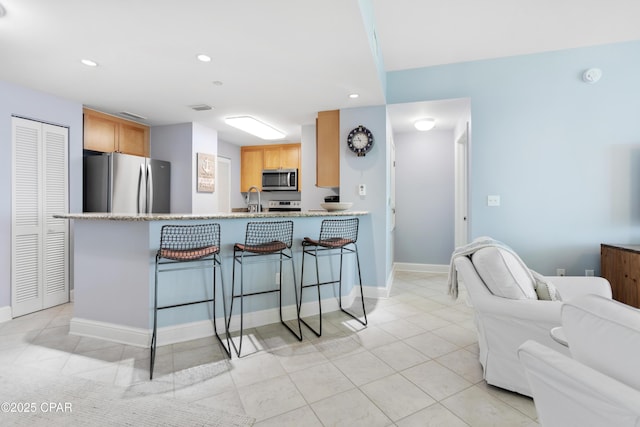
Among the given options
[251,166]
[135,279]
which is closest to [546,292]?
[135,279]

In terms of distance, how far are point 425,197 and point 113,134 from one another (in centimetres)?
466

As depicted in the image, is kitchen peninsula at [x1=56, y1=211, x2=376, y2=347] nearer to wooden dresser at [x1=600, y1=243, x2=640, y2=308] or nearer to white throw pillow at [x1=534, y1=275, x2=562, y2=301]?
white throw pillow at [x1=534, y1=275, x2=562, y2=301]

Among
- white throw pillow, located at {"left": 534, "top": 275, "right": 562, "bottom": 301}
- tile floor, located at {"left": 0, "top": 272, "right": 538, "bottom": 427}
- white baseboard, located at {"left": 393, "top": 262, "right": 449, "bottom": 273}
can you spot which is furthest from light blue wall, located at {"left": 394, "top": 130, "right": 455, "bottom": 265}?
white throw pillow, located at {"left": 534, "top": 275, "right": 562, "bottom": 301}

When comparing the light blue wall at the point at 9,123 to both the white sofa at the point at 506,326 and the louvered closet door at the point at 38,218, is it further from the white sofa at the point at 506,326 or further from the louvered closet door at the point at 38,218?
the white sofa at the point at 506,326

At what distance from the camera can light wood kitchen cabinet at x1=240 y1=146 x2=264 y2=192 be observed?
625 cm

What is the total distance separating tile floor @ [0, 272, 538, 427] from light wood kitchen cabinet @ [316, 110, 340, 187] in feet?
5.89

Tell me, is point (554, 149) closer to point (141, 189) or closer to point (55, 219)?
point (141, 189)

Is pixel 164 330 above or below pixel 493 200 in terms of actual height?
below

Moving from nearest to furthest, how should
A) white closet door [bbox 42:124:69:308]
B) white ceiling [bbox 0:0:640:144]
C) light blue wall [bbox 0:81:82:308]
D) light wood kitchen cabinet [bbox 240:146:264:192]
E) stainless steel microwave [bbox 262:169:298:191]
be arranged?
white ceiling [bbox 0:0:640:144], light blue wall [bbox 0:81:82:308], white closet door [bbox 42:124:69:308], stainless steel microwave [bbox 262:169:298:191], light wood kitchen cabinet [bbox 240:146:264:192]

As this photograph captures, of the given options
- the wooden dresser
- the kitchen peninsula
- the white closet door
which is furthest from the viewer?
the white closet door

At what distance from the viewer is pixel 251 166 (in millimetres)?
6312

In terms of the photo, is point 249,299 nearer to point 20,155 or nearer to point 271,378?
point 271,378

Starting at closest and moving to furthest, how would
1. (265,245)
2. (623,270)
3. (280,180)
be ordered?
(265,245) → (623,270) → (280,180)

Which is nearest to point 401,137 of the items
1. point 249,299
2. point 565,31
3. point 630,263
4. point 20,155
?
point 565,31
